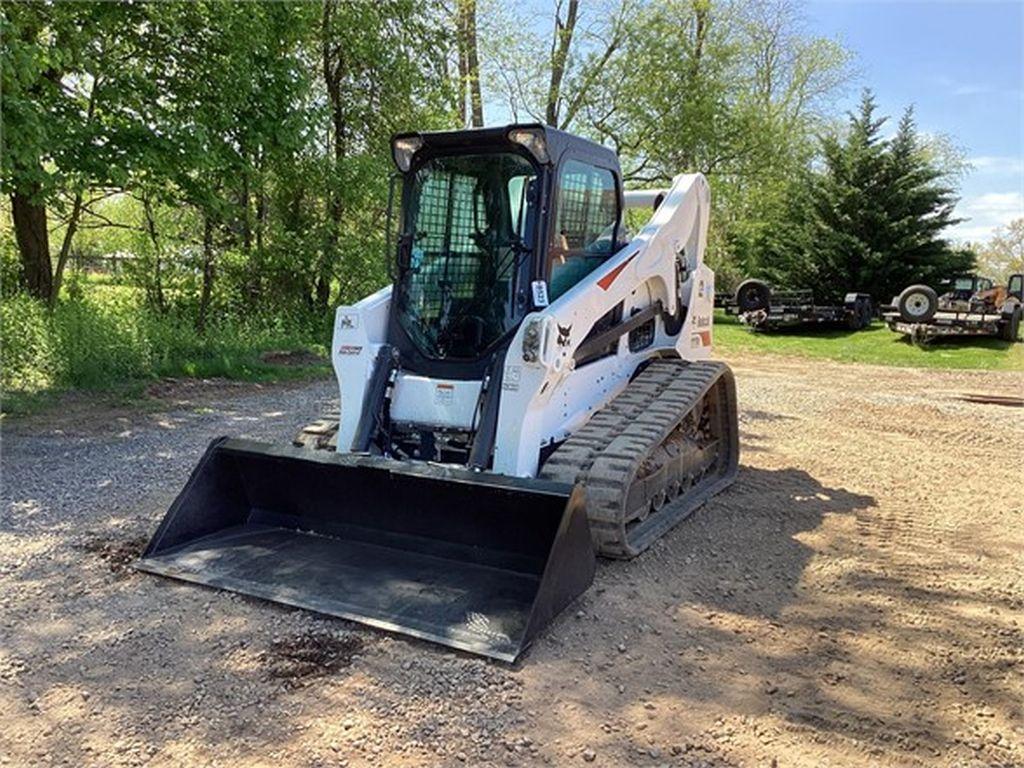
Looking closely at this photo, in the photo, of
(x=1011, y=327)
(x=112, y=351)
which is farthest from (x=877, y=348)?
(x=112, y=351)

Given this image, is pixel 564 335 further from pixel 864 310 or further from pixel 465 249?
pixel 864 310

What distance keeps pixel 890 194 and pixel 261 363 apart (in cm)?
1694

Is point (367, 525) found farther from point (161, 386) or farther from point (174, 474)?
point (161, 386)

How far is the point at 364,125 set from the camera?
1441cm

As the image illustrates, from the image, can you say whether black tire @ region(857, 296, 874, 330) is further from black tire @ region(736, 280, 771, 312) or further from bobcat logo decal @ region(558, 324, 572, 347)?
bobcat logo decal @ region(558, 324, 572, 347)

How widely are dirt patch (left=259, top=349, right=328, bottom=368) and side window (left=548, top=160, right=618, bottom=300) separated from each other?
24.4 ft

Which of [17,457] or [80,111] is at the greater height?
[80,111]

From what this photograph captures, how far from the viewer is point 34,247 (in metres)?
11.1

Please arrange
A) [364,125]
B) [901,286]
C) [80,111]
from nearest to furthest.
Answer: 1. [80,111]
2. [364,125]
3. [901,286]

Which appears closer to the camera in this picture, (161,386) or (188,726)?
(188,726)

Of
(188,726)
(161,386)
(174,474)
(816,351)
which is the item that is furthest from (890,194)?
(188,726)

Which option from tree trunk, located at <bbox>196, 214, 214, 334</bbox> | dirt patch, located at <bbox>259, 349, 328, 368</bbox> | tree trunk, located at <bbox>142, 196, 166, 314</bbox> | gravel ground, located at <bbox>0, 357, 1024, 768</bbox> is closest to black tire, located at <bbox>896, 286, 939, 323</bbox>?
dirt patch, located at <bbox>259, 349, 328, 368</bbox>

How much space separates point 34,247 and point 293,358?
147 inches

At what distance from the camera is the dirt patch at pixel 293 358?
11.9 metres
